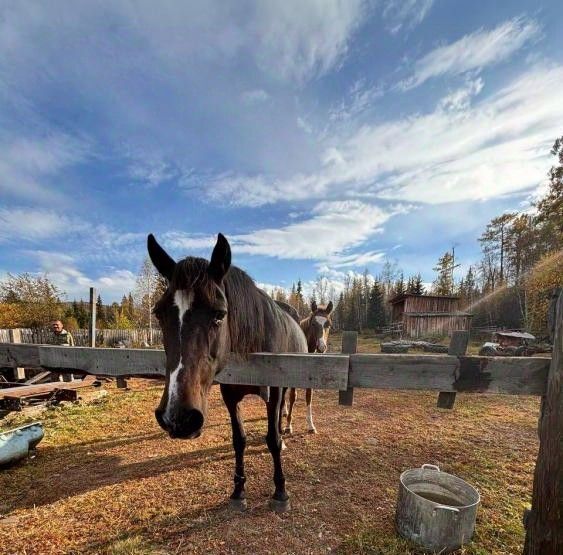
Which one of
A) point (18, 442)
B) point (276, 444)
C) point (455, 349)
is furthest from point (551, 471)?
point (18, 442)

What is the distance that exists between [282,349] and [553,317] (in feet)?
7.08

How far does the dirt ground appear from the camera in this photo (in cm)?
269

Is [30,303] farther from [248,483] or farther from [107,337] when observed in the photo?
[248,483]

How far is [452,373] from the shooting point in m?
1.99

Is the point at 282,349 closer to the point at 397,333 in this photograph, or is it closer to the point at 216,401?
the point at 216,401

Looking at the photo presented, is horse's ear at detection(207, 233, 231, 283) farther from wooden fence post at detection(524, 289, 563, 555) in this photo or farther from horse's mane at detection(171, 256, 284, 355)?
wooden fence post at detection(524, 289, 563, 555)

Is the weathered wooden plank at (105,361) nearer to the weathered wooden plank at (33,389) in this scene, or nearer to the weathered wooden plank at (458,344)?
the weathered wooden plank at (458,344)

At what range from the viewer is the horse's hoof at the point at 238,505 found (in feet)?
10.1

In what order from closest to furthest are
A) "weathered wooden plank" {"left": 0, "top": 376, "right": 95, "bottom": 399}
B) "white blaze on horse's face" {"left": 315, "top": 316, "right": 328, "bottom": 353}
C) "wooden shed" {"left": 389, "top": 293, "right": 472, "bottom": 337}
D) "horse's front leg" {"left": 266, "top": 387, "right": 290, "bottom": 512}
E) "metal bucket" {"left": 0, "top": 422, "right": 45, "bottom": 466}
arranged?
"horse's front leg" {"left": 266, "top": 387, "right": 290, "bottom": 512}
"metal bucket" {"left": 0, "top": 422, "right": 45, "bottom": 466}
"weathered wooden plank" {"left": 0, "top": 376, "right": 95, "bottom": 399}
"white blaze on horse's face" {"left": 315, "top": 316, "right": 328, "bottom": 353}
"wooden shed" {"left": 389, "top": 293, "right": 472, "bottom": 337}

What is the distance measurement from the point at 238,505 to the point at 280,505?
447 millimetres

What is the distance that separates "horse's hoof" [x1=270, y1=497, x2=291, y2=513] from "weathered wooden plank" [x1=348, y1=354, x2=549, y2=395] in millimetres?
1909

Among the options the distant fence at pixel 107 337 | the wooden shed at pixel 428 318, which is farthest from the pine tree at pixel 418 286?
the distant fence at pixel 107 337

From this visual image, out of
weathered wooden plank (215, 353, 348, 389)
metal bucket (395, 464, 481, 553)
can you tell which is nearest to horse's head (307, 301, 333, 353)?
metal bucket (395, 464, 481, 553)

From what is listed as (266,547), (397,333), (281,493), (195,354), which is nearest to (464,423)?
(281,493)
